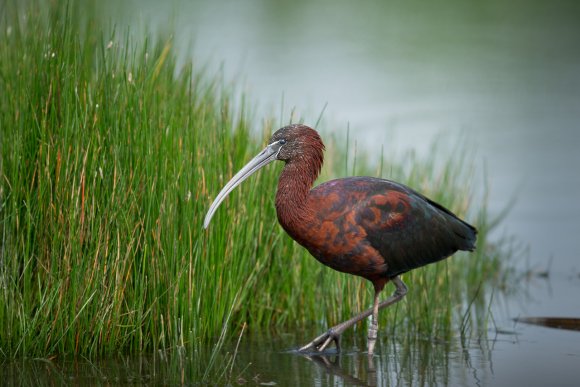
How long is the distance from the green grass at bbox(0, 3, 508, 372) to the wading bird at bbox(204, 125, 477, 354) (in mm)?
458

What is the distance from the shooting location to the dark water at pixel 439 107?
658 centimetres

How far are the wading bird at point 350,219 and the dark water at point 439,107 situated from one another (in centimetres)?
61

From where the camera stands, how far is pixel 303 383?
6133mm

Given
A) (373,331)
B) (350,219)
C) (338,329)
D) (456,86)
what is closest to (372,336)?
(373,331)

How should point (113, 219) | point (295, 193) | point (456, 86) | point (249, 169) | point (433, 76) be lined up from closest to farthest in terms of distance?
1. point (113, 219)
2. point (295, 193)
3. point (249, 169)
4. point (456, 86)
5. point (433, 76)

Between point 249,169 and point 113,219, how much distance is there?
35.7 inches

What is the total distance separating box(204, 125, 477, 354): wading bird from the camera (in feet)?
21.0

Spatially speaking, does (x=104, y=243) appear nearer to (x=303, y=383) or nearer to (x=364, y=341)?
(x=303, y=383)

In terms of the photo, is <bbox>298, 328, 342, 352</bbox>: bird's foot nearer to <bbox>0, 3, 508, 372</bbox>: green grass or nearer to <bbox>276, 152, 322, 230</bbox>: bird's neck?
<bbox>0, 3, 508, 372</bbox>: green grass

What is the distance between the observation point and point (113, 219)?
6.30m

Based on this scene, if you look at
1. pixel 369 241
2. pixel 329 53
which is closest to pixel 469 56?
pixel 329 53

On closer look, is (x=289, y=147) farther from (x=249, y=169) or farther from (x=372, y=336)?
(x=372, y=336)

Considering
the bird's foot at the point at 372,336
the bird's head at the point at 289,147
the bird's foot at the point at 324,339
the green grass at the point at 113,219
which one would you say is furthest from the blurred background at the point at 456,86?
the bird's foot at the point at 324,339

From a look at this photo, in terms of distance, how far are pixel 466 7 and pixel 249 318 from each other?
21.5 metres
